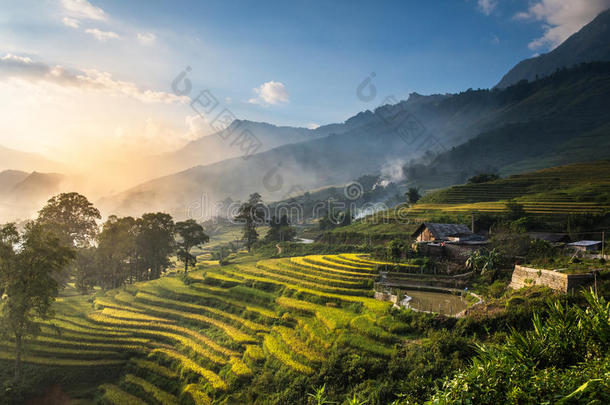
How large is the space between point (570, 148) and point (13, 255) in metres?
151

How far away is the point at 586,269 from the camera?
1848cm

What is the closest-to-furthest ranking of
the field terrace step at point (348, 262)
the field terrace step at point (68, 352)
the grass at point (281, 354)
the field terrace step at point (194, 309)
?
the grass at point (281, 354), the field terrace step at point (68, 352), the field terrace step at point (194, 309), the field terrace step at point (348, 262)

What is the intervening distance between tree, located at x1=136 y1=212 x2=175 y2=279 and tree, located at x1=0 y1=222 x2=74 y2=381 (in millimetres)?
19542

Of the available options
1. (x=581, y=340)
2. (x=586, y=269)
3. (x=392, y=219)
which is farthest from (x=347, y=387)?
(x=392, y=219)

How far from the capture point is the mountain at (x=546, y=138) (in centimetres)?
11662

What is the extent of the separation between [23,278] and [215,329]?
11.9 m

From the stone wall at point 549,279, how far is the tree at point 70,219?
Answer: 42562mm

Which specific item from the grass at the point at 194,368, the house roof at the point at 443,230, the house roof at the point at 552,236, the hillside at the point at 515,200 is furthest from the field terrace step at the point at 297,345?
the house roof at the point at 552,236

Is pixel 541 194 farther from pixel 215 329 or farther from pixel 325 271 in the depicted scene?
pixel 215 329

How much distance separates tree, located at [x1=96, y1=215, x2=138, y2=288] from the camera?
120 ft

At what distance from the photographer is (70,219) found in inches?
1447

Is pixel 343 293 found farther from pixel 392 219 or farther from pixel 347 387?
pixel 392 219

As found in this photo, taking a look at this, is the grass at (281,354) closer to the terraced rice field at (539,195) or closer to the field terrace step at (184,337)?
the field terrace step at (184,337)

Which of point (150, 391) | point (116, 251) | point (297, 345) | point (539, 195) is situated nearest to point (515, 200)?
point (539, 195)
